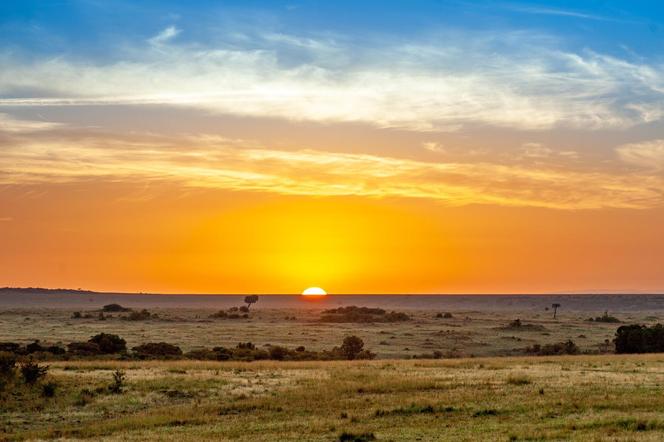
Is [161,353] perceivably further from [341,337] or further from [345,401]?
[345,401]

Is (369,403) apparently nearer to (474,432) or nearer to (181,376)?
(474,432)

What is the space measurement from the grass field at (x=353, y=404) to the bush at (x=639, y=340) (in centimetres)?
2967

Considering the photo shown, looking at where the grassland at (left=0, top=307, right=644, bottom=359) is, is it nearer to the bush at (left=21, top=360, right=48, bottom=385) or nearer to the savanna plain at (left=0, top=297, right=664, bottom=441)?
the savanna plain at (left=0, top=297, right=664, bottom=441)

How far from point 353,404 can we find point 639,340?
51334 millimetres

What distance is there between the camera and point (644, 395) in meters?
32.7

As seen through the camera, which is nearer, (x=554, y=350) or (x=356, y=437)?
(x=356, y=437)

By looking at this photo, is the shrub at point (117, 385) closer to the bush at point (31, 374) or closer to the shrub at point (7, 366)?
the bush at point (31, 374)

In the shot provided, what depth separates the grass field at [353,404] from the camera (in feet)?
88.0

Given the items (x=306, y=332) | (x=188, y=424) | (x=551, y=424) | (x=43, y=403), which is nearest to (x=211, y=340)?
Result: (x=306, y=332)

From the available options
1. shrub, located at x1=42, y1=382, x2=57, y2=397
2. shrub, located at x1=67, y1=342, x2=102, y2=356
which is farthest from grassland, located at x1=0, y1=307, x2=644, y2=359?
shrub, located at x1=42, y1=382, x2=57, y2=397

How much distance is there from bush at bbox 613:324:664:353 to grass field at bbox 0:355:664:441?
29.7 metres

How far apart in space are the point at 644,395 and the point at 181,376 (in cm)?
2329

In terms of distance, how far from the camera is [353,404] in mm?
33500

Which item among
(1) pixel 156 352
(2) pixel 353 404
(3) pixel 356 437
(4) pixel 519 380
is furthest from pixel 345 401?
(1) pixel 156 352
